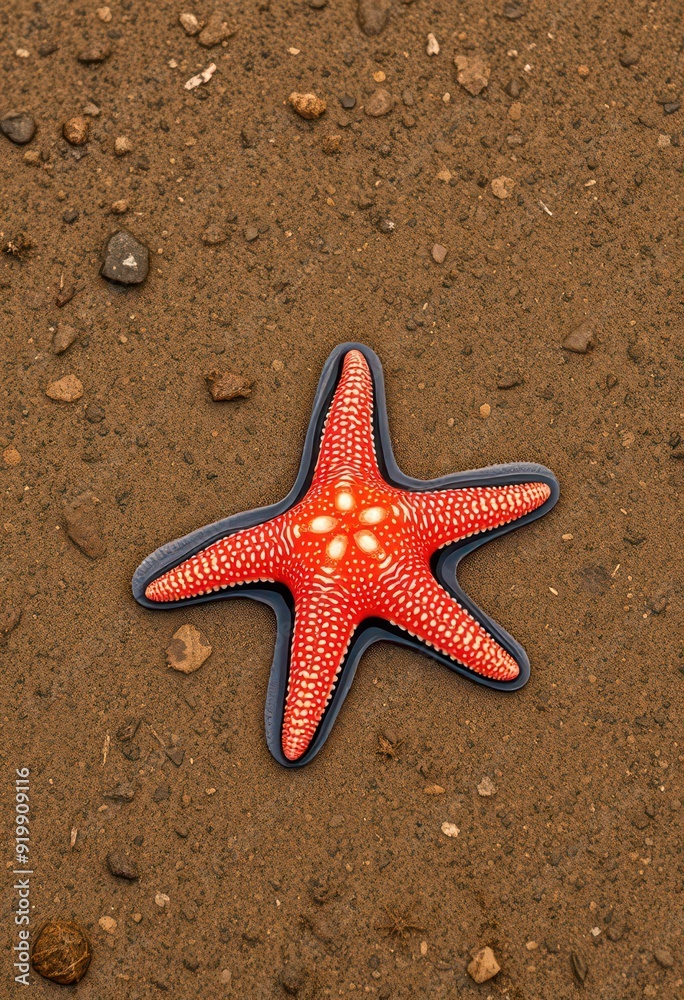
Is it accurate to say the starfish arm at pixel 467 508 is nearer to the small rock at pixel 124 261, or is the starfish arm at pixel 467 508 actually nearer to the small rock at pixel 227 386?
the small rock at pixel 227 386

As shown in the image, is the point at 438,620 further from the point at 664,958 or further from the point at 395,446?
the point at 664,958

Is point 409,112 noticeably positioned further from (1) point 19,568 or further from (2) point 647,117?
(1) point 19,568

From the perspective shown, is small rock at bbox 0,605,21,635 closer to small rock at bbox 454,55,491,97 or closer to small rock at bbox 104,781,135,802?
small rock at bbox 104,781,135,802

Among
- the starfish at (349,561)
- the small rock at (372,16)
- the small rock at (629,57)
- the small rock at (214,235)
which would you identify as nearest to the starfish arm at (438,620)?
the starfish at (349,561)

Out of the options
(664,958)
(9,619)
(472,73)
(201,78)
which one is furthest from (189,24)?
(664,958)

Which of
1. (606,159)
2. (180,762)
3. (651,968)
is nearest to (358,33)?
(606,159)

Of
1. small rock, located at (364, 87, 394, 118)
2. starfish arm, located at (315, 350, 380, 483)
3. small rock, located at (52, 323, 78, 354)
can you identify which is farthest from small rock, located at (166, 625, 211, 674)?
small rock, located at (364, 87, 394, 118)
